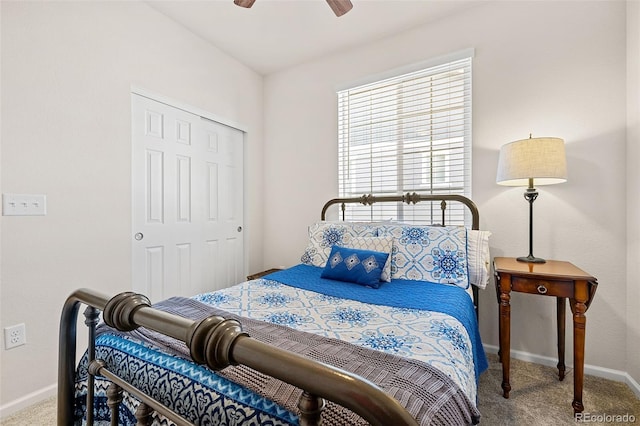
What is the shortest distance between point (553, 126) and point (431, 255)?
50.7 inches

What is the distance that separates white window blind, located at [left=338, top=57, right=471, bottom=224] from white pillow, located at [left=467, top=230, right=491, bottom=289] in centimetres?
40

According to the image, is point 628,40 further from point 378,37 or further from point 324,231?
point 324,231

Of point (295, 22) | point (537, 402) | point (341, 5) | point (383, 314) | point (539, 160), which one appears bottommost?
point (537, 402)

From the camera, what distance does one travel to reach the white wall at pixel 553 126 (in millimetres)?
1920

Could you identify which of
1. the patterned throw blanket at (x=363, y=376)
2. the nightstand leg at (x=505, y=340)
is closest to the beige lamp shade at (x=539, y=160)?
the nightstand leg at (x=505, y=340)

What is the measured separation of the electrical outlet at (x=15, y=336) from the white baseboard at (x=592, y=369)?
311 cm

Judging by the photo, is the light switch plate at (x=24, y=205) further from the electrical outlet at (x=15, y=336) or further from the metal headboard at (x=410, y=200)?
the metal headboard at (x=410, y=200)

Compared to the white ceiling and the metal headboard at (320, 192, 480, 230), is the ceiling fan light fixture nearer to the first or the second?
the white ceiling

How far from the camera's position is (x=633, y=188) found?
71.1 inches

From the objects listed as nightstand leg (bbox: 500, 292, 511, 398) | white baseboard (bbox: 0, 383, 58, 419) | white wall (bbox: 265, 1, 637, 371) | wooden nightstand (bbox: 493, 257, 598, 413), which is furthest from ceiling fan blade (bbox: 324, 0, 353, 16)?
white baseboard (bbox: 0, 383, 58, 419)

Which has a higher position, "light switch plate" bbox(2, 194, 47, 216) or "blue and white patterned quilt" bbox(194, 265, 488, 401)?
"light switch plate" bbox(2, 194, 47, 216)

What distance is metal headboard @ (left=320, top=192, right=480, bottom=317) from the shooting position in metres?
2.25

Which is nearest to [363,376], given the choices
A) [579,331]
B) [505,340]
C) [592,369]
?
[505,340]

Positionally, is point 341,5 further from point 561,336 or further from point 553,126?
point 561,336
